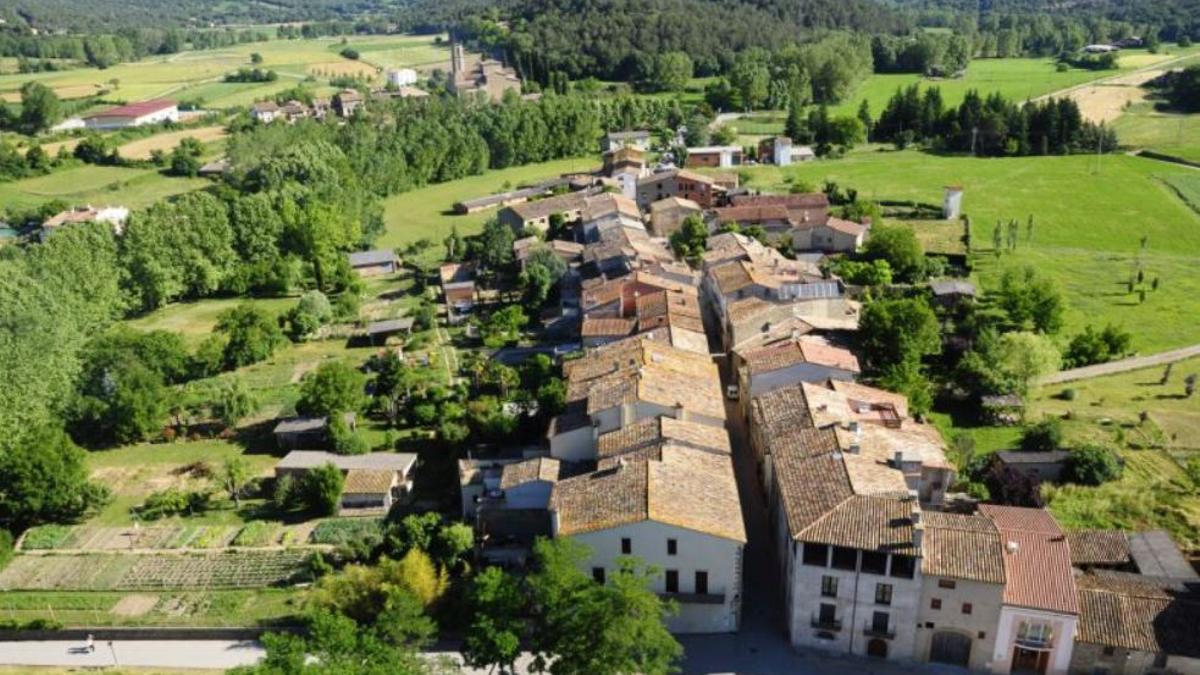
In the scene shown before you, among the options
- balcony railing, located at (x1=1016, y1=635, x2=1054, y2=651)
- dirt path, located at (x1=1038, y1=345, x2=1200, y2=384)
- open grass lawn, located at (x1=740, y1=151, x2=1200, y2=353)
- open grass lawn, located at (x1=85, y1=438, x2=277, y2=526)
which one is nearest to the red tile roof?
balcony railing, located at (x1=1016, y1=635, x2=1054, y2=651)

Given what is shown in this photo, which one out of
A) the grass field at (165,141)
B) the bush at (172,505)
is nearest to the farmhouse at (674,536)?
the bush at (172,505)

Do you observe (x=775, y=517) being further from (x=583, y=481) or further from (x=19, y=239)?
(x=19, y=239)

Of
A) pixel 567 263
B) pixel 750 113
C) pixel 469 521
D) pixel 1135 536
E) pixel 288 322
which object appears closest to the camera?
pixel 1135 536

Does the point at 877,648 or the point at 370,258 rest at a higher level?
the point at 370,258

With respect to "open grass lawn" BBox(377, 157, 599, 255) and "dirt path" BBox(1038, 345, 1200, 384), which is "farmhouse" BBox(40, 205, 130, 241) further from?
"dirt path" BBox(1038, 345, 1200, 384)

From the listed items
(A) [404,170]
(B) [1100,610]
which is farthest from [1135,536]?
(A) [404,170]

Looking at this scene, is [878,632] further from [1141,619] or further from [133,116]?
Result: [133,116]

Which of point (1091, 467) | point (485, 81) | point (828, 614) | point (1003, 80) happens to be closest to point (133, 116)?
point (485, 81)
